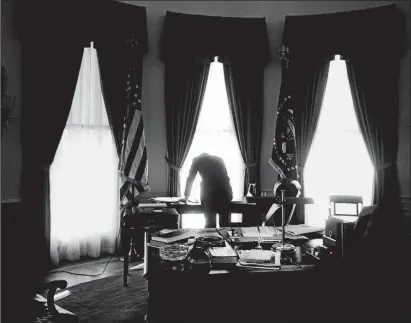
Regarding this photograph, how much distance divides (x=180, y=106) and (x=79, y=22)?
1706mm

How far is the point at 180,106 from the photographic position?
577cm

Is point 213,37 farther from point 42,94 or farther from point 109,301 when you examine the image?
point 109,301

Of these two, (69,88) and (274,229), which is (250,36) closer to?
(69,88)

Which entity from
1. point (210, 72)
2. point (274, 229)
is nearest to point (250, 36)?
point (210, 72)

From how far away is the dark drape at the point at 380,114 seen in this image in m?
5.74

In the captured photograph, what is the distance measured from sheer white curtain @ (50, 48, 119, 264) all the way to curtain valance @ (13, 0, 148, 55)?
0.34 metres

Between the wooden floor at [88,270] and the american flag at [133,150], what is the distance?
2.54 ft

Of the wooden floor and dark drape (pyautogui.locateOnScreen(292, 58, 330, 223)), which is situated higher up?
dark drape (pyautogui.locateOnScreen(292, 58, 330, 223))

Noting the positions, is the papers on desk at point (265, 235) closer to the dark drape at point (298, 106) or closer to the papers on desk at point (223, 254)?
the papers on desk at point (223, 254)

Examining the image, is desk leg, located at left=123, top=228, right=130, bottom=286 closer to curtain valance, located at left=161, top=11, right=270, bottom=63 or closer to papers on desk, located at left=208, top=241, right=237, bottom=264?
papers on desk, located at left=208, top=241, right=237, bottom=264

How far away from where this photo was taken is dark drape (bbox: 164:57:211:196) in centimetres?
577

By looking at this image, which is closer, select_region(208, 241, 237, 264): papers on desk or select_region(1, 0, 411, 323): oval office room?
select_region(208, 241, 237, 264): papers on desk

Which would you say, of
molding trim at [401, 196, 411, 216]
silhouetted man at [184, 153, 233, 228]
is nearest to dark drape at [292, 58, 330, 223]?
molding trim at [401, 196, 411, 216]

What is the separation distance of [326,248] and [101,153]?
3710mm
